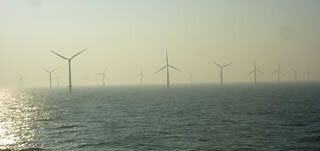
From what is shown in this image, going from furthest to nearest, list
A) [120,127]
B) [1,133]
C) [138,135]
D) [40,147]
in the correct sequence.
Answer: [120,127] < [1,133] < [138,135] < [40,147]

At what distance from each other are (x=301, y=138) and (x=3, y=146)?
41771 mm

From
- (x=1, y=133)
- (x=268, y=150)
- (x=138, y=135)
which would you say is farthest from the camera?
(x=1, y=133)

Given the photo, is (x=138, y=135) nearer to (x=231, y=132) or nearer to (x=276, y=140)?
(x=231, y=132)

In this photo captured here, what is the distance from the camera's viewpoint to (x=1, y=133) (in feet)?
239

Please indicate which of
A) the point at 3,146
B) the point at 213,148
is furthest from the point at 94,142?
the point at 213,148

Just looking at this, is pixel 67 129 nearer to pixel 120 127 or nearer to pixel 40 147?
pixel 120 127

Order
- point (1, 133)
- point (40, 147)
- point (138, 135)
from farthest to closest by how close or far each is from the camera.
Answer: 1. point (1, 133)
2. point (138, 135)
3. point (40, 147)

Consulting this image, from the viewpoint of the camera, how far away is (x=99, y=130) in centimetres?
7538

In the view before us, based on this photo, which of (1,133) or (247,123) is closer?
(1,133)

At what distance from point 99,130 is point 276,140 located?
31130 mm

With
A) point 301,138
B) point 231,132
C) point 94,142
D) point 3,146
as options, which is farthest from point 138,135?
point 301,138

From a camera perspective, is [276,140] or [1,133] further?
[1,133]

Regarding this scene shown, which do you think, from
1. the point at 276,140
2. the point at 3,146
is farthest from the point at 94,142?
the point at 276,140

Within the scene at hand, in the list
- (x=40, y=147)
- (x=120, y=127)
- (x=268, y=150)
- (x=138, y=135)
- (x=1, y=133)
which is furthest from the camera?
(x=120, y=127)
